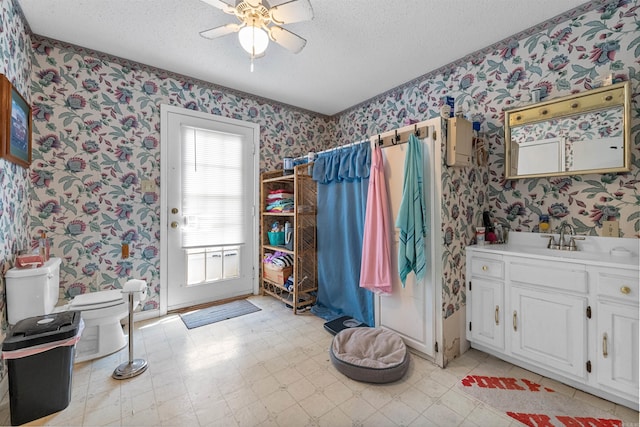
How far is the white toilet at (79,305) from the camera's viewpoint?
1.69 metres

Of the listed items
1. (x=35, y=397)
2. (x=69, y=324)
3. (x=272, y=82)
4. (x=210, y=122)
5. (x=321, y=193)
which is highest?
(x=272, y=82)

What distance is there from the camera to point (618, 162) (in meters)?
1.78

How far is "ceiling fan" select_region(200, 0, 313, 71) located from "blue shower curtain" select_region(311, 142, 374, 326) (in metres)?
1.07

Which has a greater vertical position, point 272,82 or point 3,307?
point 272,82

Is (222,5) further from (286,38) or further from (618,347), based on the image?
(618,347)

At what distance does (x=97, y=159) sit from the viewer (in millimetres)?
2484

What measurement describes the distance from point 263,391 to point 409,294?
3.93 feet

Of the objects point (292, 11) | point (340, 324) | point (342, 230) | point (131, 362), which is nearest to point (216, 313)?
point (131, 362)

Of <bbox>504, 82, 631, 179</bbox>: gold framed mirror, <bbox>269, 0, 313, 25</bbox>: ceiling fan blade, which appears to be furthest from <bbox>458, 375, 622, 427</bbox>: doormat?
<bbox>269, 0, 313, 25</bbox>: ceiling fan blade

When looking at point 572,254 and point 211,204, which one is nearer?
point 572,254

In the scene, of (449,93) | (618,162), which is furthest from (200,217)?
(618,162)

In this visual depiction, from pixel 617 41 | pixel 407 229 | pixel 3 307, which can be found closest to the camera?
pixel 3 307

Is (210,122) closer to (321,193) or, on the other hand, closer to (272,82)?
(272,82)

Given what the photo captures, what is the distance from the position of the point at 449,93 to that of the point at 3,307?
12.4 ft
